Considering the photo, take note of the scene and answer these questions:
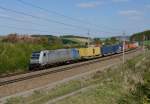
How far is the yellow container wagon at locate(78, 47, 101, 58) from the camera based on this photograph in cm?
5686

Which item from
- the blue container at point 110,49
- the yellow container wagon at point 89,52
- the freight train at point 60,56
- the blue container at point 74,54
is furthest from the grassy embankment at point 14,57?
the blue container at point 110,49

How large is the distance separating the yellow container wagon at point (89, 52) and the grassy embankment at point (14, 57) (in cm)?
1010

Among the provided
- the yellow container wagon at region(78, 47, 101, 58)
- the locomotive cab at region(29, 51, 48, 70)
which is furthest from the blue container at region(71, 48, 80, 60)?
the locomotive cab at region(29, 51, 48, 70)

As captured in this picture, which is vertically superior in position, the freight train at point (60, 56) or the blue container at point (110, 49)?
the freight train at point (60, 56)

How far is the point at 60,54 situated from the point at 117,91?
27.9 m

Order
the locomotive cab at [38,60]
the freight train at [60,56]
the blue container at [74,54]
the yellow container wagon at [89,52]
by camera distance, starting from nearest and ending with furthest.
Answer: the locomotive cab at [38,60], the freight train at [60,56], the blue container at [74,54], the yellow container wagon at [89,52]

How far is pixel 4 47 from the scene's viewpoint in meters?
43.7

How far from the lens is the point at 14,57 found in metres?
43.9

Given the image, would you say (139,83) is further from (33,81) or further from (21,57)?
(21,57)

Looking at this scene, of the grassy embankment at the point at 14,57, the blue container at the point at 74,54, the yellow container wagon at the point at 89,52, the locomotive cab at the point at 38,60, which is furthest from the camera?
the yellow container wagon at the point at 89,52

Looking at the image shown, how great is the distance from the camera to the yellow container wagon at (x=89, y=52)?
5686cm

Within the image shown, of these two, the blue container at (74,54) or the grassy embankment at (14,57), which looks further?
the blue container at (74,54)

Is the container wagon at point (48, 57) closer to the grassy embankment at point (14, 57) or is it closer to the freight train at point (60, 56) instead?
the freight train at point (60, 56)

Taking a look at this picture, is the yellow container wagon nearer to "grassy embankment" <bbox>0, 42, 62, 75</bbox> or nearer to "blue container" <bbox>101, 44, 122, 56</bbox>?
"blue container" <bbox>101, 44, 122, 56</bbox>
